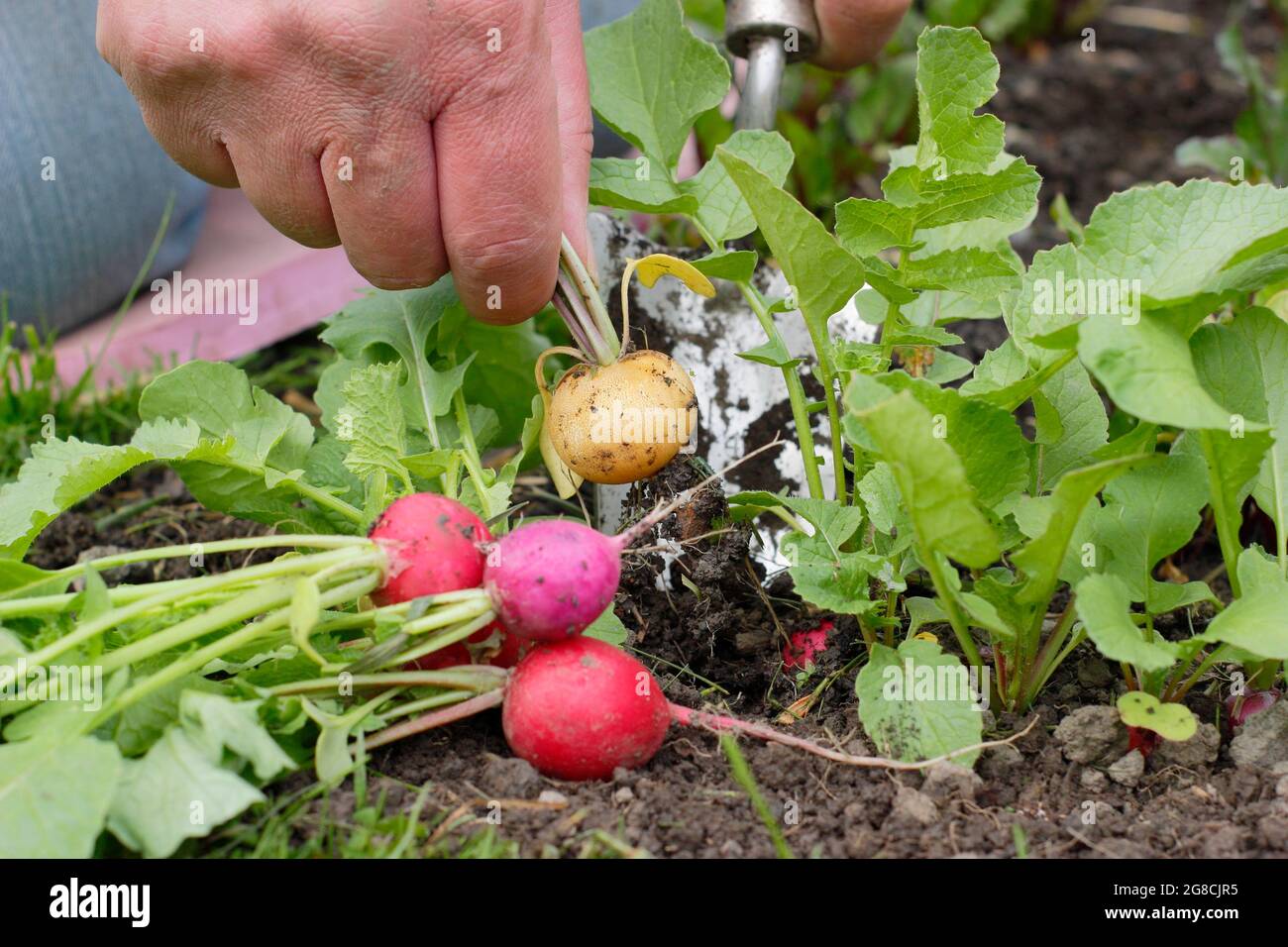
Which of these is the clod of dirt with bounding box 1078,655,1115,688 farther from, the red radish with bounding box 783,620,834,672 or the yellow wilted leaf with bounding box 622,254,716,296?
the yellow wilted leaf with bounding box 622,254,716,296

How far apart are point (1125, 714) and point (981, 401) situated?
1.10 feet

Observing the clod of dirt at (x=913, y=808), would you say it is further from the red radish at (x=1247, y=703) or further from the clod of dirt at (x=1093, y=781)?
the red radish at (x=1247, y=703)

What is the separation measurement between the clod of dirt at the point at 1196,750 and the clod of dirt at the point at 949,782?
0.75ft

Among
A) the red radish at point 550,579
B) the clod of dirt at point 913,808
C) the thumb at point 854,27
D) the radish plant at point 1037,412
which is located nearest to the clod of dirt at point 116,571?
the red radish at point 550,579

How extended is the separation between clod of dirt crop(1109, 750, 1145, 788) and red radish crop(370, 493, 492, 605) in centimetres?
68

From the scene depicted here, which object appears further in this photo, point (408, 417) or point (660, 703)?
point (408, 417)

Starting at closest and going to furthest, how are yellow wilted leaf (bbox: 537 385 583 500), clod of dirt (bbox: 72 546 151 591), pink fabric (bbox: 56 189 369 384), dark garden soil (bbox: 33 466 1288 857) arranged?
dark garden soil (bbox: 33 466 1288 857) < yellow wilted leaf (bbox: 537 385 583 500) < clod of dirt (bbox: 72 546 151 591) < pink fabric (bbox: 56 189 369 384)

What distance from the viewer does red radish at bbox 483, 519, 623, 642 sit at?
1.20 meters

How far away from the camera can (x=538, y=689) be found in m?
1.21

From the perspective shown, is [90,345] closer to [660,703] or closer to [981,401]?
[660,703]

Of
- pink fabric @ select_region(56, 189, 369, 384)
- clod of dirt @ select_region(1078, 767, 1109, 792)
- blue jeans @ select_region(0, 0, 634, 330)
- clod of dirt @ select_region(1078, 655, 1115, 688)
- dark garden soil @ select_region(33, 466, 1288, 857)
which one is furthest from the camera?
pink fabric @ select_region(56, 189, 369, 384)

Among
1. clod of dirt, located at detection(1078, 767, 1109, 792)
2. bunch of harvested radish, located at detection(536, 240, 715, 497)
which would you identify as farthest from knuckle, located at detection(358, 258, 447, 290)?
clod of dirt, located at detection(1078, 767, 1109, 792)

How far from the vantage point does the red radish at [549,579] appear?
120 centimetres
